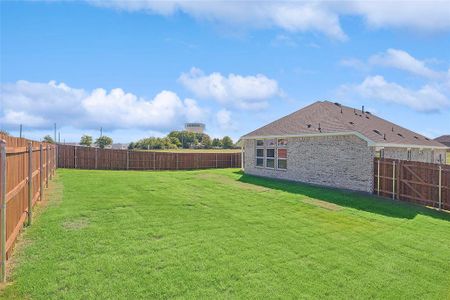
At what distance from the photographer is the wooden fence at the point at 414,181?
1433 centimetres

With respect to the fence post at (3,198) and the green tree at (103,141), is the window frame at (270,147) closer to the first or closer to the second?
the fence post at (3,198)

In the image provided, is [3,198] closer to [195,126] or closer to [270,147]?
[270,147]

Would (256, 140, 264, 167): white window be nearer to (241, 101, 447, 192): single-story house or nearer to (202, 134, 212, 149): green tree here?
(241, 101, 447, 192): single-story house

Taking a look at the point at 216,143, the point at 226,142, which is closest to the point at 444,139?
the point at 226,142

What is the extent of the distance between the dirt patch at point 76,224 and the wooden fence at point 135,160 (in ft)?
59.6

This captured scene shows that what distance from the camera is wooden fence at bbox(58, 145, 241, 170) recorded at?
83.9ft

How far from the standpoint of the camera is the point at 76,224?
8.24 m

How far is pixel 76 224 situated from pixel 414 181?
13706 millimetres

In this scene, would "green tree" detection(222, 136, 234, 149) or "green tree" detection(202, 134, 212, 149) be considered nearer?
"green tree" detection(222, 136, 234, 149)

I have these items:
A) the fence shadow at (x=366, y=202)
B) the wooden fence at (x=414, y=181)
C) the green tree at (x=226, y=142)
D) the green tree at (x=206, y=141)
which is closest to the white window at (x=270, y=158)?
the fence shadow at (x=366, y=202)

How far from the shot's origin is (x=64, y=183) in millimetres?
15258

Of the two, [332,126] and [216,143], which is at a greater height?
[216,143]

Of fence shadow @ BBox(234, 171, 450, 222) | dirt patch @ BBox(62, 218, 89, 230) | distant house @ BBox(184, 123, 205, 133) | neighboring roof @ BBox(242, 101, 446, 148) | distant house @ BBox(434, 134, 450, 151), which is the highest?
distant house @ BBox(184, 123, 205, 133)

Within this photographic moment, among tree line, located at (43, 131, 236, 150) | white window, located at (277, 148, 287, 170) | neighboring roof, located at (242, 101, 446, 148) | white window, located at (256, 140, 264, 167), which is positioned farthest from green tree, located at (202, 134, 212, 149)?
white window, located at (277, 148, 287, 170)
